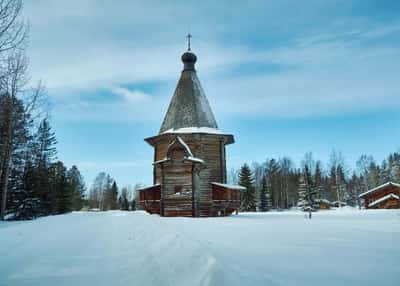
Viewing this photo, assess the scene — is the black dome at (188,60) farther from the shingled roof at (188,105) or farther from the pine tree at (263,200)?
the pine tree at (263,200)

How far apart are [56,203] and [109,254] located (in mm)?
25843

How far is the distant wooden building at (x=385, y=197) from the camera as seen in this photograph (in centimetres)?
3575

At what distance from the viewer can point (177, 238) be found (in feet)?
25.1

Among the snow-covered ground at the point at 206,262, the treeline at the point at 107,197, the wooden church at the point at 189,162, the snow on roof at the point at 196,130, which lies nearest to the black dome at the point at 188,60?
the wooden church at the point at 189,162

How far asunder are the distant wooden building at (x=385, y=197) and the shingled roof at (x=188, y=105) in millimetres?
23368

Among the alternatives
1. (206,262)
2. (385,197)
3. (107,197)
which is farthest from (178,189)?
(107,197)

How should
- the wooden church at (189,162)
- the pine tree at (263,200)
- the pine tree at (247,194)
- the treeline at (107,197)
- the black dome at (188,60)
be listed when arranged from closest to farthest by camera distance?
the wooden church at (189,162), the black dome at (188,60), the pine tree at (247,194), the pine tree at (263,200), the treeline at (107,197)

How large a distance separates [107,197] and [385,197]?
5303 cm

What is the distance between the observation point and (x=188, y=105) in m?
24.9

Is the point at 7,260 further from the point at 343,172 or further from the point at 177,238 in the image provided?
the point at 343,172

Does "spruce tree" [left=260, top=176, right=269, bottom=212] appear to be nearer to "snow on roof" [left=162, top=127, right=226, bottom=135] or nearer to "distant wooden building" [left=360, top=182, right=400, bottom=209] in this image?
"distant wooden building" [left=360, top=182, right=400, bottom=209]

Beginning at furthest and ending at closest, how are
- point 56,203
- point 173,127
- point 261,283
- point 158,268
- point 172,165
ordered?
point 56,203 → point 173,127 → point 172,165 → point 158,268 → point 261,283

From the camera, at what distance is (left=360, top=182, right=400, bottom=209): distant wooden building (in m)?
35.8

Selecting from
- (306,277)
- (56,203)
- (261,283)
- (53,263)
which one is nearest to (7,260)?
(53,263)
